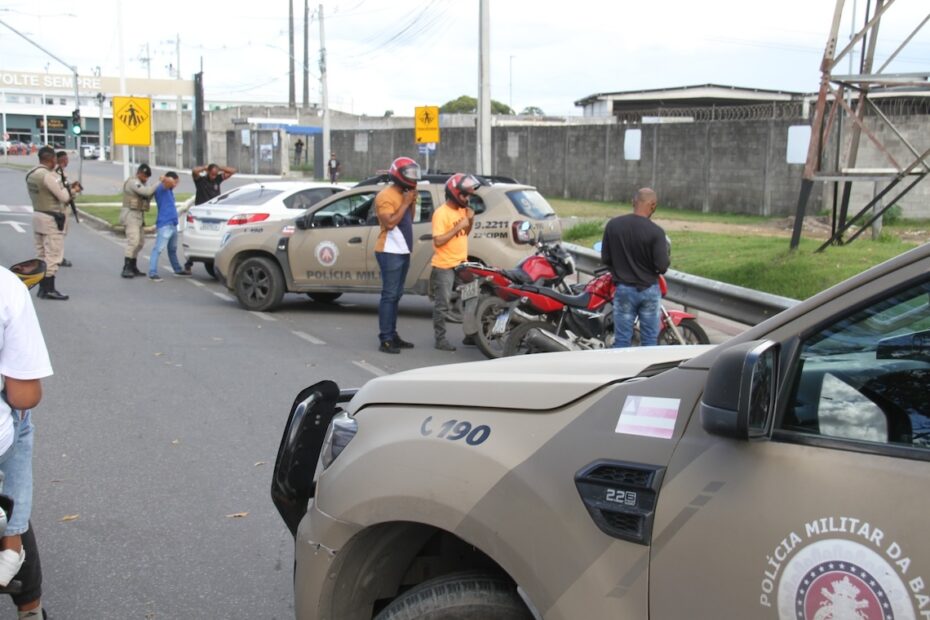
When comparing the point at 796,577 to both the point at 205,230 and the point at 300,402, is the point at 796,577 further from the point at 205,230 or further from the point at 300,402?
the point at 205,230

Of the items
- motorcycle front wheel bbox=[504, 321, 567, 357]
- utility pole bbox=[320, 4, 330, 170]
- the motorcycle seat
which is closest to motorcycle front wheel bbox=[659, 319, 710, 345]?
the motorcycle seat

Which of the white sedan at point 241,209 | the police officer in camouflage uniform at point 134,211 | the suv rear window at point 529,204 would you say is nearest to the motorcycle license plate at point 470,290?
the suv rear window at point 529,204

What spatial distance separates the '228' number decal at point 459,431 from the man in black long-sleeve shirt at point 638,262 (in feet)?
18.7

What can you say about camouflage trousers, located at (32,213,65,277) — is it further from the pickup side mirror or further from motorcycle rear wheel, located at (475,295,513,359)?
the pickup side mirror

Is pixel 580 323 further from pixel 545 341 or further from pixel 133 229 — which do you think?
pixel 133 229

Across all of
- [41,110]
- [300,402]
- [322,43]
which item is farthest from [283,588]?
[41,110]

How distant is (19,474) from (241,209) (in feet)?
38.1

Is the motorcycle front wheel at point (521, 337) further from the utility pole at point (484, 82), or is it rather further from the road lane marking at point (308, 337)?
the utility pole at point (484, 82)

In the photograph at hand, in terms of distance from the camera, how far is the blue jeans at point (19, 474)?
3.75 meters

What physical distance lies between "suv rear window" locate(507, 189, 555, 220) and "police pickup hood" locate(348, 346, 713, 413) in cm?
911

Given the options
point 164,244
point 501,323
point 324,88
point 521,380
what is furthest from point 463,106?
point 521,380

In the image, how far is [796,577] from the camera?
6.82 ft

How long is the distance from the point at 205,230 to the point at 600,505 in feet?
45.4

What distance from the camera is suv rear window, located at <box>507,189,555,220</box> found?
12.4 metres
